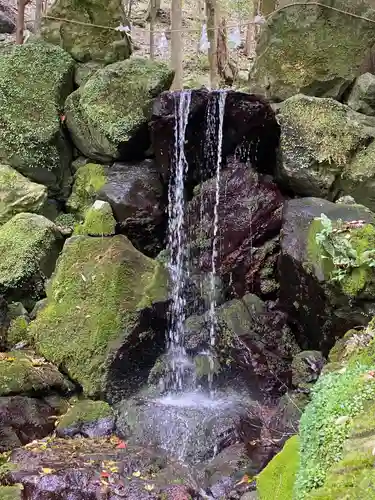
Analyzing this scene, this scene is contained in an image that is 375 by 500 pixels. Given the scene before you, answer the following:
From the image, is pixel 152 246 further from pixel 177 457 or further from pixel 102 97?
pixel 177 457

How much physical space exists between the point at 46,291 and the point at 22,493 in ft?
13.0

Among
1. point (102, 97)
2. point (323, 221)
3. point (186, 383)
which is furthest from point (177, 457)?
point (102, 97)

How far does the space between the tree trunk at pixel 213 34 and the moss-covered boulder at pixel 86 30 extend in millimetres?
3317

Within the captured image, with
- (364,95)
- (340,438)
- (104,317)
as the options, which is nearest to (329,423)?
(340,438)

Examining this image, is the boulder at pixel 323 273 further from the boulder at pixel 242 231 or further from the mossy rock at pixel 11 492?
the mossy rock at pixel 11 492

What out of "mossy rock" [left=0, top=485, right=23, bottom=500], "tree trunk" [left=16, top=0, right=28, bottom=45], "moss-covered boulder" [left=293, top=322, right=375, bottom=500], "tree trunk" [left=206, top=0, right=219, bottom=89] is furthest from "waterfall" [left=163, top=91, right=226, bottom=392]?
"tree trunk" [left=206, top=0, right=219, bottom=89]

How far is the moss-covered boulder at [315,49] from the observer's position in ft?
30.5

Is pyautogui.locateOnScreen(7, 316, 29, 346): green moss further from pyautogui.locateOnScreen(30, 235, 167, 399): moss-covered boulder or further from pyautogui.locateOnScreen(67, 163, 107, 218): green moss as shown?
pyautogui.locateOnScreen(67, 163, 107, 218): green moss

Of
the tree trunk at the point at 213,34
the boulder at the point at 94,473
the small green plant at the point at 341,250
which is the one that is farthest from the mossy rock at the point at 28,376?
the tree trunk at the point at 213,34

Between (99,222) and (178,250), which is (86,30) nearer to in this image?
(99,222)

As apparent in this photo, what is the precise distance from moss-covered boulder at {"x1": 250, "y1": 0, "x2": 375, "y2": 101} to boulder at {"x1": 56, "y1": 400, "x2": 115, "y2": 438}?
20.6ft

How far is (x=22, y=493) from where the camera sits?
4.70 metres

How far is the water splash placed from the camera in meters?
7.75

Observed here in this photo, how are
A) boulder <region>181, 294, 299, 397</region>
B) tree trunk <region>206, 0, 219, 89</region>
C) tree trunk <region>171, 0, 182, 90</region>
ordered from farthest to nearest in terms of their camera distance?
tree trunk <region>206, 0, 219, 89</region> < tree trunk <region>171, 0, 182, 90</region> < boulder <region>181, 294, 299, 397</region>
